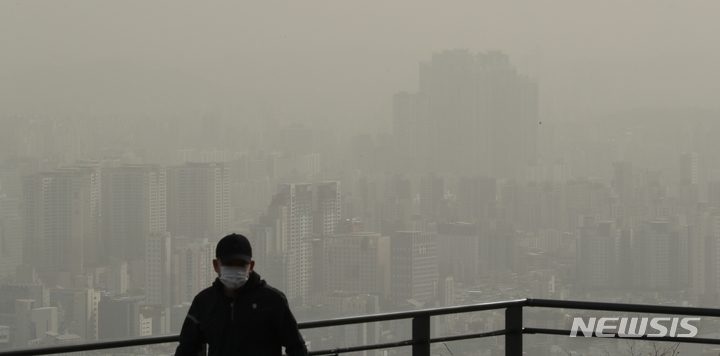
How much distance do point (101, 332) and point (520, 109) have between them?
76103mm

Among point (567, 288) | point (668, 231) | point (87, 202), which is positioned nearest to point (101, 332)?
point (87, 202)

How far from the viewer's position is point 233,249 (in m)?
2.71

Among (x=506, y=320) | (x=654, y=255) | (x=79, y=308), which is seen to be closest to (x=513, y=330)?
(x=506, y=320)

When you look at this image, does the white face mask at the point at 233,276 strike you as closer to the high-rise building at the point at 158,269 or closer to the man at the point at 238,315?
the man at the point at 238,315

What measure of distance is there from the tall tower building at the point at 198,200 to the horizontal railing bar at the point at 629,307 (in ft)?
289

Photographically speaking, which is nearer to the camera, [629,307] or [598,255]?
[629,307]

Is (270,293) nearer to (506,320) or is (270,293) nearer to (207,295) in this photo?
(207,295)

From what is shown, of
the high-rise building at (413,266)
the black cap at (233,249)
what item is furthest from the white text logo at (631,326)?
the high-rise building at (413,266)

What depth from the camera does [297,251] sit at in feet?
287

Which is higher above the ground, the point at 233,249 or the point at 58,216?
the point at 233,249

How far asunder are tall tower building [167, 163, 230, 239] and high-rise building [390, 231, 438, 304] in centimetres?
2202

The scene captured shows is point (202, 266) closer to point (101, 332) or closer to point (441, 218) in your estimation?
point (101, 332)

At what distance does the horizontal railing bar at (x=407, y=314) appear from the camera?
162 inches

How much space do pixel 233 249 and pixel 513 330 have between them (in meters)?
2.70
